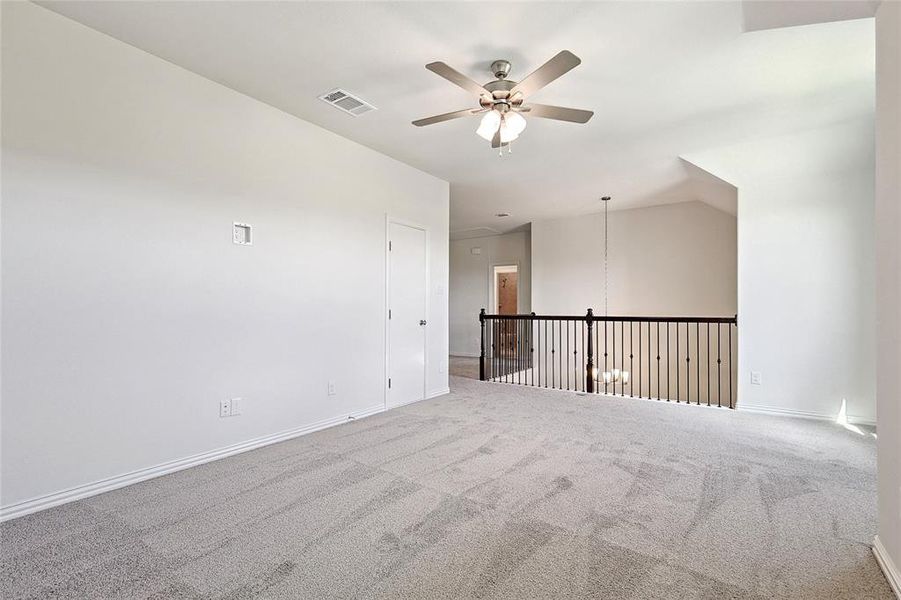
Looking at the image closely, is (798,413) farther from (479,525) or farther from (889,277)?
(479,525)

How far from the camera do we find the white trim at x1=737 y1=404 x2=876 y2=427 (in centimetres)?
382

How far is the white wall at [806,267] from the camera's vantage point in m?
3.83

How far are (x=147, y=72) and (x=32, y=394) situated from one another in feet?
6.56

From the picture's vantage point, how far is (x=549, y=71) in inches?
88.0

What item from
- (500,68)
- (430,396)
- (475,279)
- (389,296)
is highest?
(500,68)

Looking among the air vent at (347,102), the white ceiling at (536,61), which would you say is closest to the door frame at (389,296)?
the white ceiling at (536,61)

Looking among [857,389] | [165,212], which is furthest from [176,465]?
[857,389]

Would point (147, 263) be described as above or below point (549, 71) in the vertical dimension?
below

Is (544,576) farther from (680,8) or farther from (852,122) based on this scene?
(852,122)

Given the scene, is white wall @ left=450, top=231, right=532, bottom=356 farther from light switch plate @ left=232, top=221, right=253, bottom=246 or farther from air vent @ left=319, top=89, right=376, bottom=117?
light switch plate @ left=232, top=221, right=253, bottom=246

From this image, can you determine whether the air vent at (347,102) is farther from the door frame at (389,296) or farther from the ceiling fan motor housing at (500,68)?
the door frame at (389,296)

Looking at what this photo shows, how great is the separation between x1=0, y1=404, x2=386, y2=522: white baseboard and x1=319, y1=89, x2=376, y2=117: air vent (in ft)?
8.66

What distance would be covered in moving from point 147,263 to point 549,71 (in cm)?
266

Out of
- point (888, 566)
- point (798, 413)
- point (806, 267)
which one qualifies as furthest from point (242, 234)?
point (798, 413)
